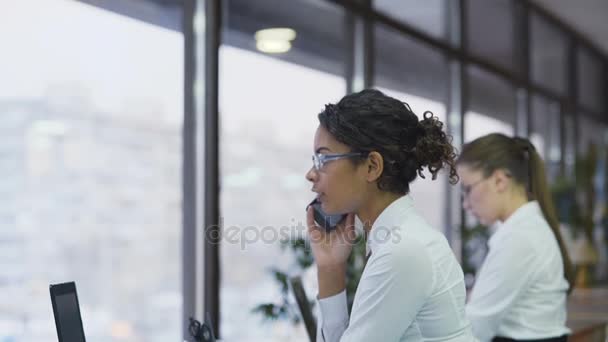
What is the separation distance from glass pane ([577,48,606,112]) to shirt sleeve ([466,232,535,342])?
24.6ft

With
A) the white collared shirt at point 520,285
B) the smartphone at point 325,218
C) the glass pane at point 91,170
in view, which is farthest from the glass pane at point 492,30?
the smartphone at point 325,218

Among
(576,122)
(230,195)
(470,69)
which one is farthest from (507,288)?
(576,122)

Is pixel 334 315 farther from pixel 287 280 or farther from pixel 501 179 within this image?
pixel 287 280

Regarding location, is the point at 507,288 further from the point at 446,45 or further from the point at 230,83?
the point at 446,45

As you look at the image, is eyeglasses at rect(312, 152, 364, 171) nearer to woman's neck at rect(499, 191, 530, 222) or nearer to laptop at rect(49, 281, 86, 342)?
laptop at rect(49, 281, 86, 342)

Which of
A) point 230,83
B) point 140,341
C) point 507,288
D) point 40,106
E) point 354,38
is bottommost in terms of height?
point 140,341

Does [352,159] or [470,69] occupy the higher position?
[470,69]

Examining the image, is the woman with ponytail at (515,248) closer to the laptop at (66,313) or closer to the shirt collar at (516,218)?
the shirt collar at (516,218)

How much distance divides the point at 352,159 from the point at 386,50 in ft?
11.2

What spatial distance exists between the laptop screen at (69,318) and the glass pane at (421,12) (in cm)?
342

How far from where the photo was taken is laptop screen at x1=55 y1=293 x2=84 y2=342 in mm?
1735

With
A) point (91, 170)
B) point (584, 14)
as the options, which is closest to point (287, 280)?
point (91, 170)

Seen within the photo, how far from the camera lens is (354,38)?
465 cm

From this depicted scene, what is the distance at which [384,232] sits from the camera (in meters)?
1.70
